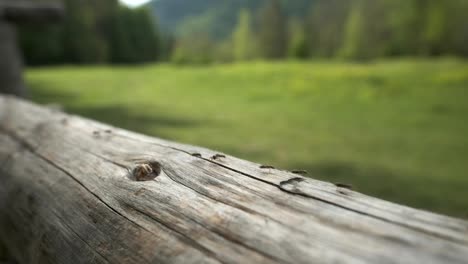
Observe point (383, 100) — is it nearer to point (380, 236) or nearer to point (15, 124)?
point (15, 124)

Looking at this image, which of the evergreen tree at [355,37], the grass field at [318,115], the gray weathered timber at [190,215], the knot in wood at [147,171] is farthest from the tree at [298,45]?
the knot in wood at [147,171]

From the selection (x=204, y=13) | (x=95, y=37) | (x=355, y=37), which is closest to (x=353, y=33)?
(x=355, y=37)

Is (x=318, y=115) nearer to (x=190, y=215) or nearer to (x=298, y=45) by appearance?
(x=190, y=215)

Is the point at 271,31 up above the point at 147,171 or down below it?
above

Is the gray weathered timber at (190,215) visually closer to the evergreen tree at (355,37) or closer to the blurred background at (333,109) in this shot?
the blurred background at (333,109)

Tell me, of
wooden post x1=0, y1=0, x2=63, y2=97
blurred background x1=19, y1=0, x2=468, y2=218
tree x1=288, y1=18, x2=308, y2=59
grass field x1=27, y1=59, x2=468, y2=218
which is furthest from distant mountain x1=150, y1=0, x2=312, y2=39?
wooden post x1=0, y1=0, x2=63, y2=97

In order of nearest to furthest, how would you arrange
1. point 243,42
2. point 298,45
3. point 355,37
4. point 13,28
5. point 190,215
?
point 190,215 < point 13,28 < point 355,37 < point 298,45 < point 243,42
